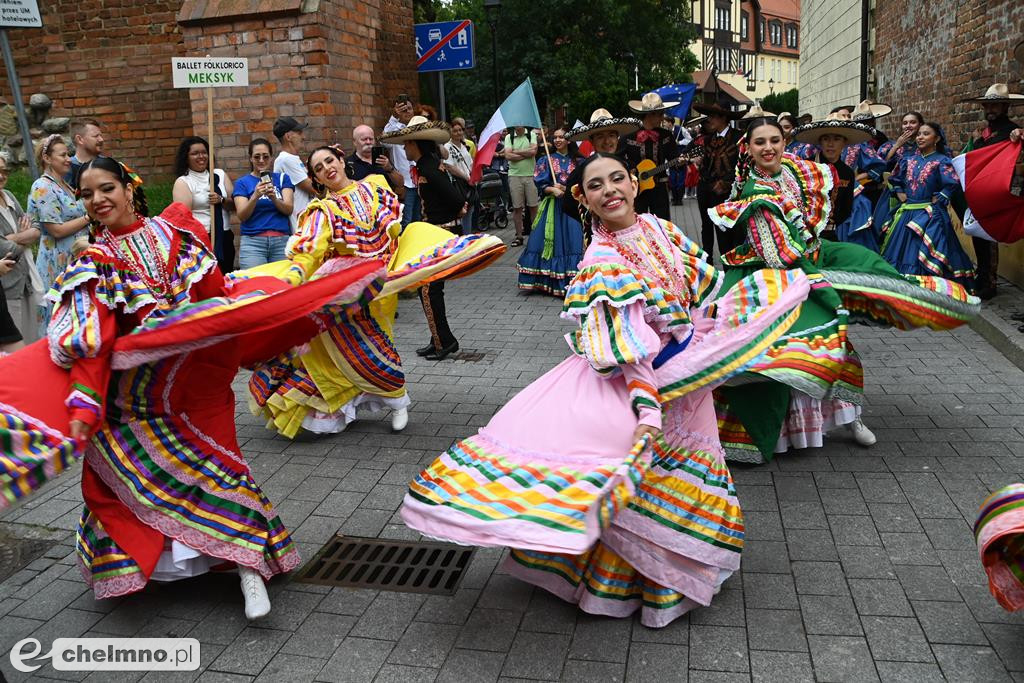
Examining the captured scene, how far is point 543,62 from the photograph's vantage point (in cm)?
2595

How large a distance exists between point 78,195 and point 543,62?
78.4 feet

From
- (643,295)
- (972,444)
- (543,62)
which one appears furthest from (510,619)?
(543,62)

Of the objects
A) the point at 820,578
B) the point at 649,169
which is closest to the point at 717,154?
the point at 649,169

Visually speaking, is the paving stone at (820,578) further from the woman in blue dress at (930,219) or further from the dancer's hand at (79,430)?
the woman in blue dress at (930,219)

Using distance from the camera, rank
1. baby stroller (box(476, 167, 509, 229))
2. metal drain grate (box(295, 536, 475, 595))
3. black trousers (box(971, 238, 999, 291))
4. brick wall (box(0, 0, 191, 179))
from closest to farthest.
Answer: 1. metal drain grate (box(295, 536, 475, 595))
2. black trousers (box(971, 238, 999, 291))
3. brick wall (box(0, 0, 191, 179))
4. baby stroller (box(476, 167, 509, 229))

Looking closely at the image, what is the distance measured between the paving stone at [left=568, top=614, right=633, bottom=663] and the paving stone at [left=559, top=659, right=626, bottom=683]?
0.10 feet

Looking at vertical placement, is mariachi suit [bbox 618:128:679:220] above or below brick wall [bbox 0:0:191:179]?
below

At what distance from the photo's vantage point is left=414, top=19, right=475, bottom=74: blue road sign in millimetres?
11305

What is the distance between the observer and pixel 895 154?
10133 mm

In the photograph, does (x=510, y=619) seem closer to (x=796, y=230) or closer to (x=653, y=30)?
(x=796, y=230)

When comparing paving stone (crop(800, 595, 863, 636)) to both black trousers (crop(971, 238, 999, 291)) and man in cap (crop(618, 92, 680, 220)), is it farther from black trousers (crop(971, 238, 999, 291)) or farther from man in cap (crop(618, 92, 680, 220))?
black trousers (crop(971, 238, 999, 291))

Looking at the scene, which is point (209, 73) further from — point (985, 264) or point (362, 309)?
point (985, 264)

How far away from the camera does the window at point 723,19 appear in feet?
243

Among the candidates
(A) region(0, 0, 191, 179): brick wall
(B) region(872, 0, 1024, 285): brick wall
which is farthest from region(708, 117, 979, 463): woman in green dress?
(A) region(0, 0, 191, 179): brick wall
